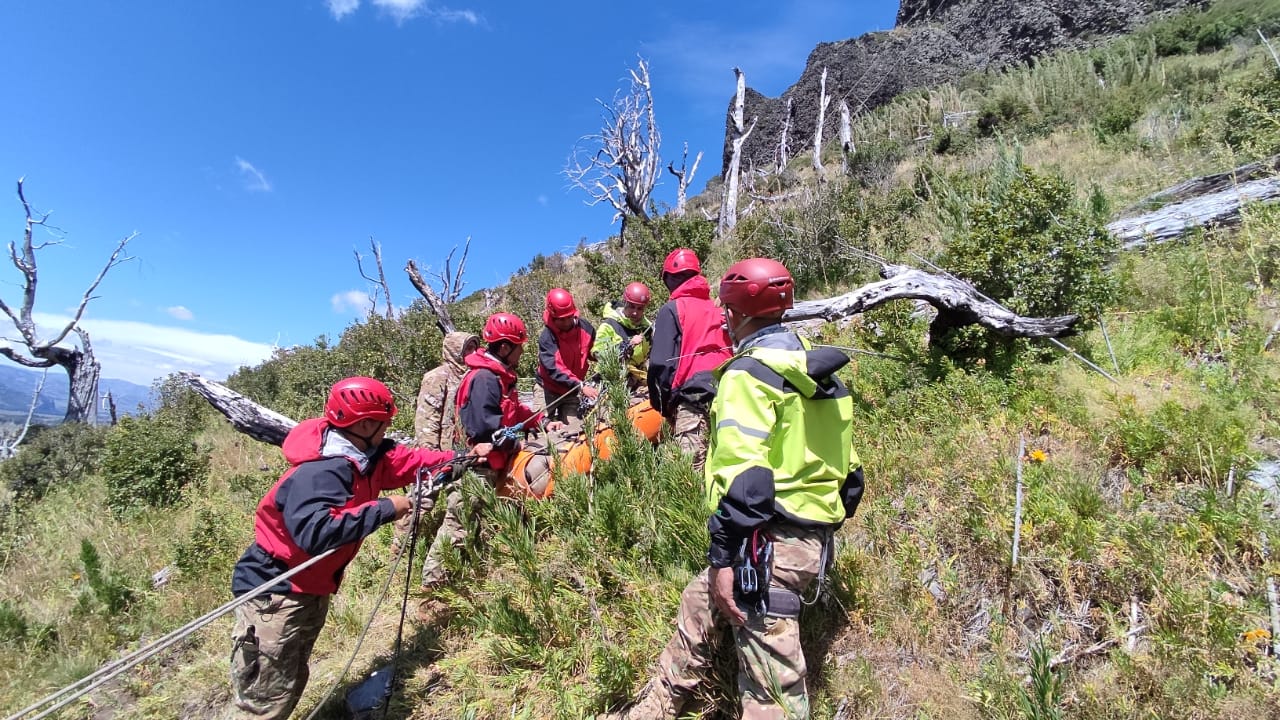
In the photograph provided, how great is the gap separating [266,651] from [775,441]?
278cm

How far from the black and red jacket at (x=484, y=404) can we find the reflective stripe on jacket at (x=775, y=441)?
224 cm

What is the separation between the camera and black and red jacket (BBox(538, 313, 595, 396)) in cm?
560

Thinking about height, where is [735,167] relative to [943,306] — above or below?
above

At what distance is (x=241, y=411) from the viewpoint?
19.2ft

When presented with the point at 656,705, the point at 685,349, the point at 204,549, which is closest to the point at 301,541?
the point at 656,705

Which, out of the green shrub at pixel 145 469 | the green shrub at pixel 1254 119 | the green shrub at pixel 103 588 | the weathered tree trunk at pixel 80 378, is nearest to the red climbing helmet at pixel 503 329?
the green shrub at pixel 103 588

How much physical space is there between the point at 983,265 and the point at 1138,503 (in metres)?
2.50

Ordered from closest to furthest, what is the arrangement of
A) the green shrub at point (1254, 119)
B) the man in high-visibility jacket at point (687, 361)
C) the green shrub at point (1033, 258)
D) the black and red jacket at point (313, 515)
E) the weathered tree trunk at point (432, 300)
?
1. the black and red jacket at point (313, 515)
2. the man in high-visibility jacket at point (687, 361)
3. the green shrub at point (1033, 258)
4. the green shrub at point (1254, 119)
5. the weathered tree trunk at point (432, 300)

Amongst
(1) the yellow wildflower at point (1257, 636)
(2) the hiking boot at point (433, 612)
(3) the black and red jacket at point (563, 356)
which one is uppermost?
(3) the black and red jacket at point (563, 356)

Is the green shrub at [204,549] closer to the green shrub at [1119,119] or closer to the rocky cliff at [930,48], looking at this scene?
the green shrub at [1119,119]

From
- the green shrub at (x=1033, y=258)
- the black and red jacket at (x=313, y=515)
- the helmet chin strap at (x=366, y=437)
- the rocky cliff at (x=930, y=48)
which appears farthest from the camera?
the rocky cliff at (x=930, y=48)

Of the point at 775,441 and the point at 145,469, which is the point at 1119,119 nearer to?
the point at 775,441

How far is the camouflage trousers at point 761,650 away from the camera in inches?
80.9

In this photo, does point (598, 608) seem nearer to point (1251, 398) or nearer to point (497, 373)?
point (497, 373)
